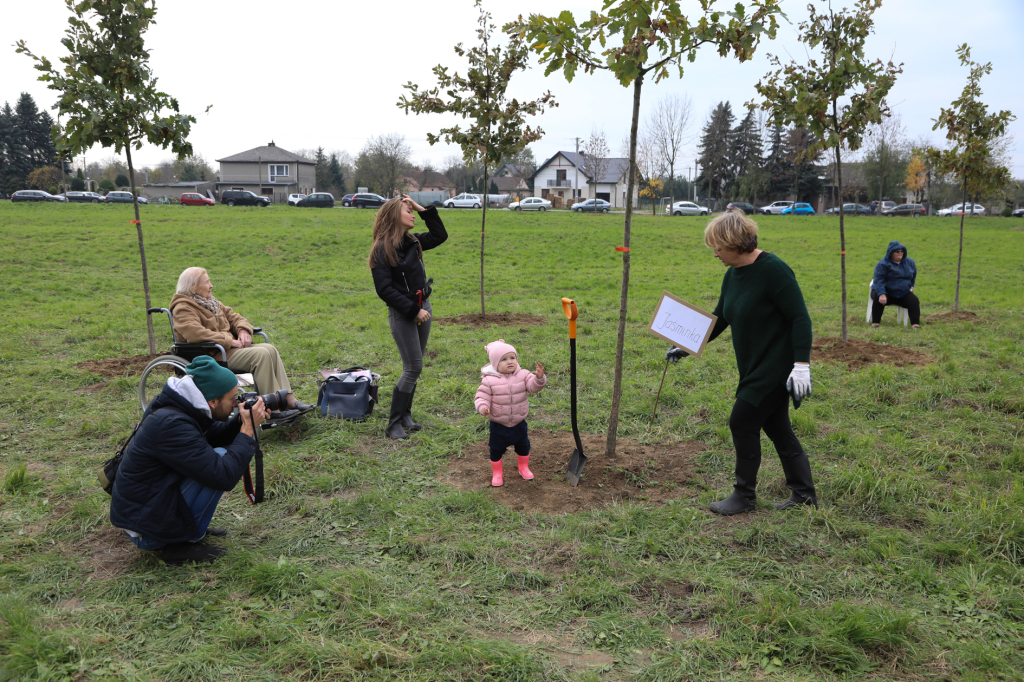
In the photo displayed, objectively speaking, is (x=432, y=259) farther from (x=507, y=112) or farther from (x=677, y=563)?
(x=677, y=563)

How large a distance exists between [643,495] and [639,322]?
6.43 m

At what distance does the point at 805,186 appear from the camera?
172 ft

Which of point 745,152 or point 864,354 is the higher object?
point 745,152

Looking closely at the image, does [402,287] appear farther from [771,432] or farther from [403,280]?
[771,432]

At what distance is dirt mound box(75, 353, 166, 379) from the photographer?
7.12 meters

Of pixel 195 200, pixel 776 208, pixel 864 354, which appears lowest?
pixel 864 354

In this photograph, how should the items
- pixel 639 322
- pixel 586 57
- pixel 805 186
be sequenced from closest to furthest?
pixel 586 57 → pixel 639 322 → pixel 805 186

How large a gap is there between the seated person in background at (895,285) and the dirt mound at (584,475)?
22.2 ft

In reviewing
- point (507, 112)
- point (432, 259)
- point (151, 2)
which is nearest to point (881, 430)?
point (507, 112)

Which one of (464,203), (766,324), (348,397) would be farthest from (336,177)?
(766,324)

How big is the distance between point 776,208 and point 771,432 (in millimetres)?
46753

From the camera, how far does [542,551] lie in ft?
11.7

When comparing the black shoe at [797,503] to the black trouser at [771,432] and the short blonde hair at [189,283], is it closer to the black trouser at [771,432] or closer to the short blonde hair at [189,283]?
the black trouser at [771,432]

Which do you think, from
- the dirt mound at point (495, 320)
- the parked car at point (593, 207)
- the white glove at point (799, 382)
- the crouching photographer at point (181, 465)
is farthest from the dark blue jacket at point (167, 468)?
the parked car at point (593, 207)
